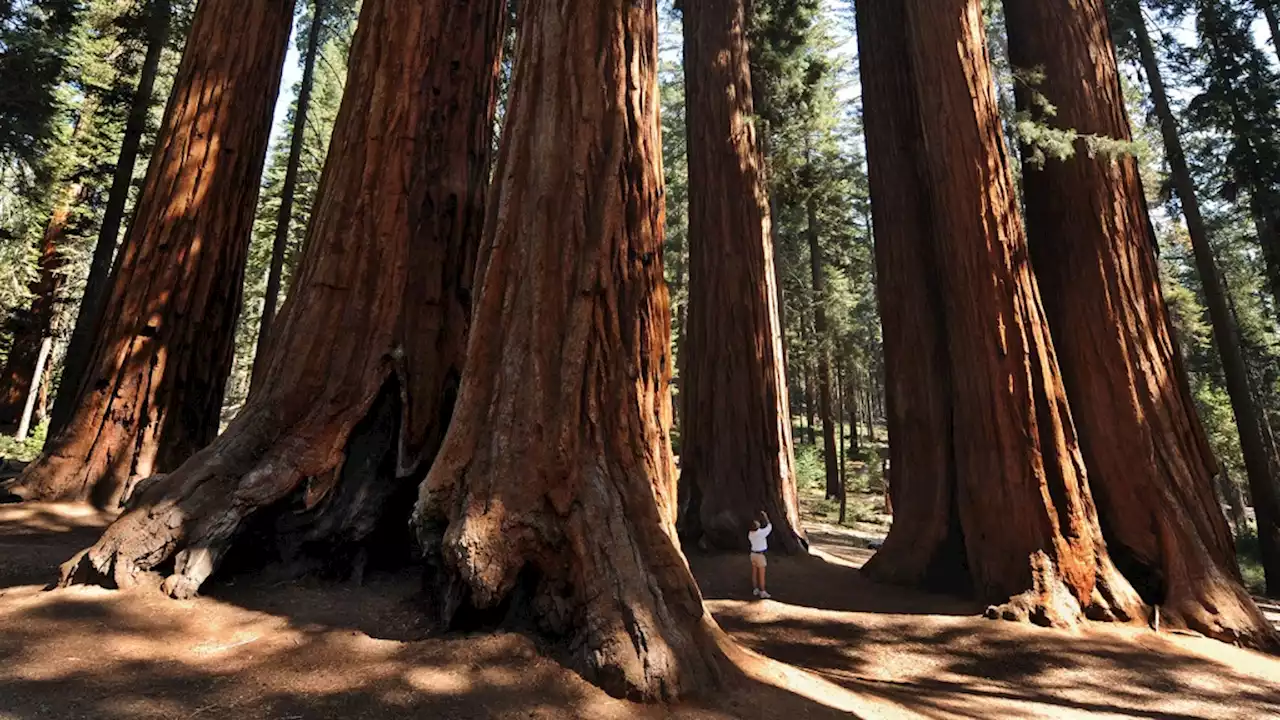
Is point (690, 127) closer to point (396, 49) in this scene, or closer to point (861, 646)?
point (396, 49)

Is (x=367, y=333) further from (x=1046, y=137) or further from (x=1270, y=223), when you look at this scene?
(x=1270, y=223)

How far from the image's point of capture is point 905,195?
855 cm

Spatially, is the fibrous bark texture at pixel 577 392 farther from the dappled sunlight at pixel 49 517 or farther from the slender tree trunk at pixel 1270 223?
the slender tree trunk at pixel 1270 223

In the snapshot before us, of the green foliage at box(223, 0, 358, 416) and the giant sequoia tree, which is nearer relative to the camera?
the giant sequoia tree

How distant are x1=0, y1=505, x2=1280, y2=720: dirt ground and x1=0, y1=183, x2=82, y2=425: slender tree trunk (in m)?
16.5

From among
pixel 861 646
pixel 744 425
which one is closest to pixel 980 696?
pixel 861 646

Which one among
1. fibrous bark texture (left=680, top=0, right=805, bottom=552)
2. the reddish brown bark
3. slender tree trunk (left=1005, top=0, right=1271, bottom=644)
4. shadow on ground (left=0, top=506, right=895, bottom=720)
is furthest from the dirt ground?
fibrous bark texture (left=680, top=0, right=805, bottom=552)

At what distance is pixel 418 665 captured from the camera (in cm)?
280

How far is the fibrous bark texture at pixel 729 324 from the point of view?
915 centimetres

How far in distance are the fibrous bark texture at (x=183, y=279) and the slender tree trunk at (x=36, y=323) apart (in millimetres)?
14442

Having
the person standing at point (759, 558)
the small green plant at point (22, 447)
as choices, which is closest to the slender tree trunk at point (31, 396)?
the small green plant at point (22, 447)

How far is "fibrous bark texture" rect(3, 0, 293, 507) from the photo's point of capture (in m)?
6.10

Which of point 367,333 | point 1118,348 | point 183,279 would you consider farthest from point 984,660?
point 183,279

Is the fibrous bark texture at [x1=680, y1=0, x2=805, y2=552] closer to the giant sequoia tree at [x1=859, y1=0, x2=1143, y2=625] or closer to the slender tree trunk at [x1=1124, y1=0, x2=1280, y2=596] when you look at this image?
the giant sequoia tree at [x1=859, y1=0, x2=1143, y2=625]
